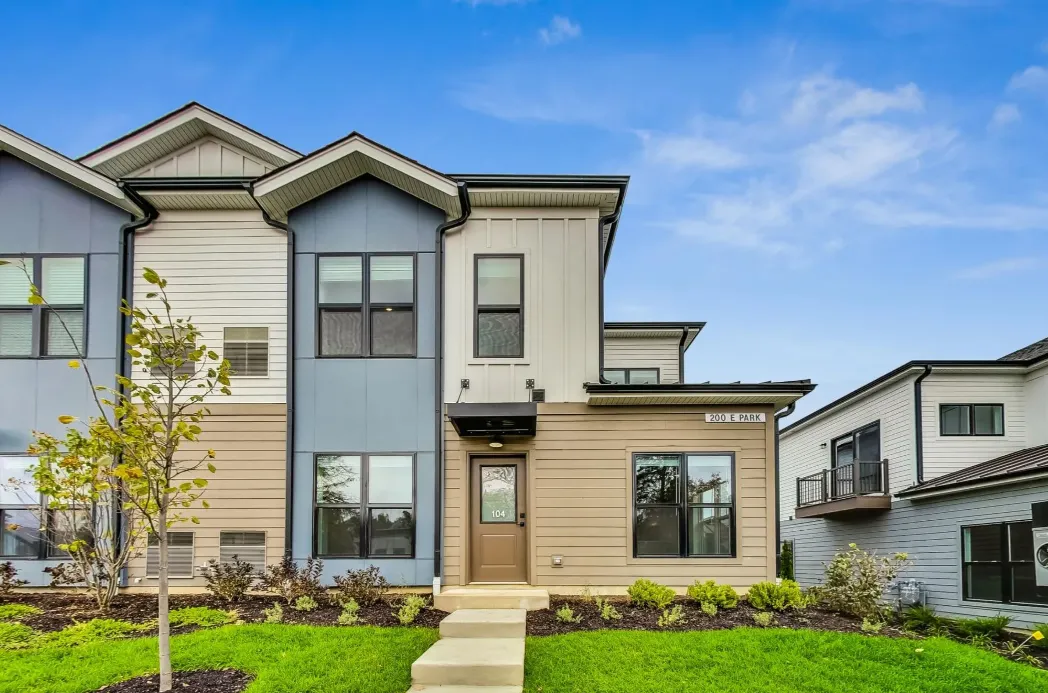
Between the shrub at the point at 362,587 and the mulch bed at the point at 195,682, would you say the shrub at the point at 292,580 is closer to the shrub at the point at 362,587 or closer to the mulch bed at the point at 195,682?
the shrub at the point at 362,587

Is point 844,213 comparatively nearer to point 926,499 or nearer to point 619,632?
point 926,499

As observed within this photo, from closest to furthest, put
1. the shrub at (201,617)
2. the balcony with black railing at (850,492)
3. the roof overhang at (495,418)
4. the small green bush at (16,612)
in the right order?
the shrub at (201,617)
the small green bush at (16,612)
the roof overhang at (495,418)
the balcony with black railing at (850,492)

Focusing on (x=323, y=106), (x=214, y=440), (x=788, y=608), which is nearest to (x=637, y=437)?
(x=788, y=608)

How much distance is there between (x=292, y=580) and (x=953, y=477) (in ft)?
43.6

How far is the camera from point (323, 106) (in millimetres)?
19766

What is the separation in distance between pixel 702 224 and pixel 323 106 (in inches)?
485

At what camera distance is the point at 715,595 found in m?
10.3

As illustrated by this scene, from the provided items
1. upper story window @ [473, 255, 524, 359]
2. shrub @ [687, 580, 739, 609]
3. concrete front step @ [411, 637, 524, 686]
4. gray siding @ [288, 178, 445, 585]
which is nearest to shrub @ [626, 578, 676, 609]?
shrub @ [687, 580, 739, 609]

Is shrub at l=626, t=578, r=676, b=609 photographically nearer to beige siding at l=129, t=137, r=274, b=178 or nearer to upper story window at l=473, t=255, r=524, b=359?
upper story window at l=473, t=255, r=524, b=359

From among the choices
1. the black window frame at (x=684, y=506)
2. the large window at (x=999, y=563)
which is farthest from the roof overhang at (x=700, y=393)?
the large window at (x=999, y=563)

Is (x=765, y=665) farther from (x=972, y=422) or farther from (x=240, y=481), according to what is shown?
(x=972, y=422)

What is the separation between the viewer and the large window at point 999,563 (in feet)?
44.8

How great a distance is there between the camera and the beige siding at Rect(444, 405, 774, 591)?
11.4 metres

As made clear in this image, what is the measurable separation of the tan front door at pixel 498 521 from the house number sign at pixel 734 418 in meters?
2.91
